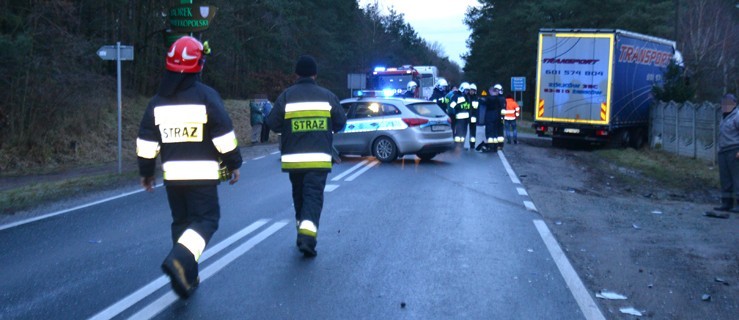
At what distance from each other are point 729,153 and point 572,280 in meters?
6.24

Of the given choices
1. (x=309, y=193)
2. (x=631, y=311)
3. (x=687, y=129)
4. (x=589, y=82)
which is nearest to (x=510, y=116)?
(x=589, y=82)

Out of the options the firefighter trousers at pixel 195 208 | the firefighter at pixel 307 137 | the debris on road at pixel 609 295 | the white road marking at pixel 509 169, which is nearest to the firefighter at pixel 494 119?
the white road marking at pixel 509 169

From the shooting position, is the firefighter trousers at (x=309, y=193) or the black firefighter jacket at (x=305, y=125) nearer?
the firefighter trousers at (x=309, y=193)

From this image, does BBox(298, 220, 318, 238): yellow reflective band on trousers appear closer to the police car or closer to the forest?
the police car

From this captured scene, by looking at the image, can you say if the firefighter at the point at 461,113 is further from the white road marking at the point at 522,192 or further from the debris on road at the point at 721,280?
the debris on road at the point at 721,280

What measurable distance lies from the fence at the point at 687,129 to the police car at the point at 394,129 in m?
7.27

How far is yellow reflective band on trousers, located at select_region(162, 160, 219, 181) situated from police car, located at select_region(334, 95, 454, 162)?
41.8 feet

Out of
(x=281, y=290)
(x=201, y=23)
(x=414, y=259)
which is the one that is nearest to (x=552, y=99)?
(x=201, y=23)

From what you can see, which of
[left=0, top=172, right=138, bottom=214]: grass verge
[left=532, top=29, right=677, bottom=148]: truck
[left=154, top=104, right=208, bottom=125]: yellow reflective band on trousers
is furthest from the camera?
[left=532, top=29, right=677, bottom=148]: truck

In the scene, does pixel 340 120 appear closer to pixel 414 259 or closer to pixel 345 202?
pixel 414 259

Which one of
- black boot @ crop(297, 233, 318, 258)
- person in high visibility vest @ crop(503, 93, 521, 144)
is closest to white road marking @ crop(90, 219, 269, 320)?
black boot @ crop(297, 233, 318, 258)

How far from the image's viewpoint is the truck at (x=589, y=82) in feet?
80.9

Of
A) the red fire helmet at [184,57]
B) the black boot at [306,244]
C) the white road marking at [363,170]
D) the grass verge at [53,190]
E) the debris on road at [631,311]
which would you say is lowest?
the grass verge at [53,190]

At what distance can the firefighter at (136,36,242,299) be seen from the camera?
6.00 metres
